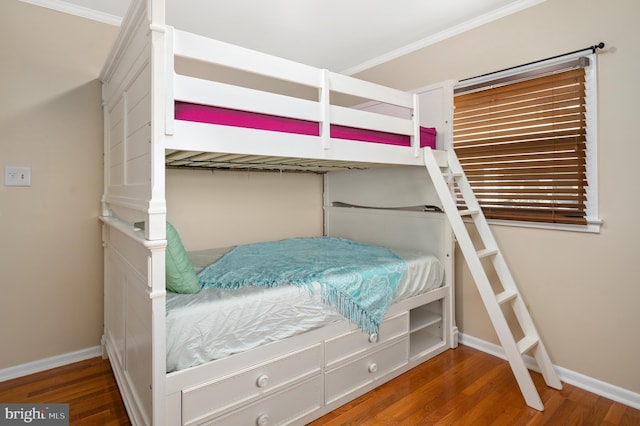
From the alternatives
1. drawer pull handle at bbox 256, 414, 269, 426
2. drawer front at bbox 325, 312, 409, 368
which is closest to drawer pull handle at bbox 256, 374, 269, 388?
drawer pull handle at bbox 256, 414, 269, 426

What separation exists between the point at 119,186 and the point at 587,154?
8.71 ft

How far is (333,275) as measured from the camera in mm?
1866

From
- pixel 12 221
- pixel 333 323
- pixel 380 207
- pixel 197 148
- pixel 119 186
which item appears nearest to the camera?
pixel 197 148

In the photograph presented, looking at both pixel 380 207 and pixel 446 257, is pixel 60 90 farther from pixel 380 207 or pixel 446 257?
pixel 446 257

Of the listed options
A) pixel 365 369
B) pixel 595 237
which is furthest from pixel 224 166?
pixel 595 237

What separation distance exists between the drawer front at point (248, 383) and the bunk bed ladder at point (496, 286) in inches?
40.0

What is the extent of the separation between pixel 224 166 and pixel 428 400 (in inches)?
81.9

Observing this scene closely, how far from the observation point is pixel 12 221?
2092 millimetres

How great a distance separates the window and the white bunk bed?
0.23 meters

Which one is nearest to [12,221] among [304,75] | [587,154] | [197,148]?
[197,148]

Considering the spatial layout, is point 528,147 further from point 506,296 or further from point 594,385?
point 594,385

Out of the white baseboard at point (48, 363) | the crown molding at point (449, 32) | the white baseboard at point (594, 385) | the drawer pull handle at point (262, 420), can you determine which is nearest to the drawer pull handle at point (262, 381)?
the drawer pull handle at point (262, 420)

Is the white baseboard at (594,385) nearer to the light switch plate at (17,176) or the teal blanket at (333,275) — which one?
the teal blanket at (333,275)

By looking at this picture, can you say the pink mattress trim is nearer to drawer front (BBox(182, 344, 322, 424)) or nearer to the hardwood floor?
drawer front (BBox(182, 344, 322, 424))
